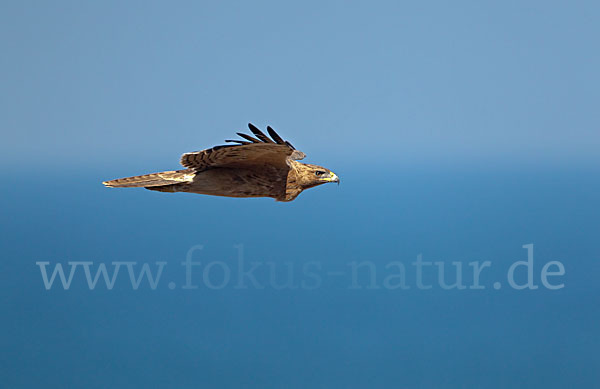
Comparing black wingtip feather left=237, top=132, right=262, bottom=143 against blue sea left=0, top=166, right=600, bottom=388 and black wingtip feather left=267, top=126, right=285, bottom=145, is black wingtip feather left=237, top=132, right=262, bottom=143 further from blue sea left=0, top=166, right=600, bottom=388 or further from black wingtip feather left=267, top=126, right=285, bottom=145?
blue sea left=0, top=166, right=600, bottom=388

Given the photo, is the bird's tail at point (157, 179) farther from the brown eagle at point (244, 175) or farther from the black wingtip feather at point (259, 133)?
the black wingtip feather at point (259, 133)

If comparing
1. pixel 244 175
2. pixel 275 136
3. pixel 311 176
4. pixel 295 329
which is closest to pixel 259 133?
pixel 275 136

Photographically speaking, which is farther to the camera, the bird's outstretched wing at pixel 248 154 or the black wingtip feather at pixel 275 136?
the black wingtip feather at pixel 275 136

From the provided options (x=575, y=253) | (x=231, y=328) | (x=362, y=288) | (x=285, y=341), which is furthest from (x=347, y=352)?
(x=575, y=253)

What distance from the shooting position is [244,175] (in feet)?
33.6

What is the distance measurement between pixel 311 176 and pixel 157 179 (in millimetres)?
2393

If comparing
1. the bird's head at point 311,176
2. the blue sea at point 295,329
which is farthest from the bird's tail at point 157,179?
the blue sea at point 295,329

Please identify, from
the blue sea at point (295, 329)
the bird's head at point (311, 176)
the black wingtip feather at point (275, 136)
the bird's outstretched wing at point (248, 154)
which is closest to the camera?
the bird's outstretched wing at point (248, 154)

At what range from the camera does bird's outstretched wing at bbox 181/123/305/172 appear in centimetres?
921

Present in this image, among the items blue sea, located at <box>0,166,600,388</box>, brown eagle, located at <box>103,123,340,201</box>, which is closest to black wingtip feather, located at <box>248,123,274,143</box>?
brown eagle, located at <box>103,123,340,201</box>

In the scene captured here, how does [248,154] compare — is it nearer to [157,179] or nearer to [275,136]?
[275,136]

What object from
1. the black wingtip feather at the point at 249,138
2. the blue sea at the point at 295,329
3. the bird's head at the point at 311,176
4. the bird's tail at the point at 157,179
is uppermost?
the black wingtip feather at the point at 249,138

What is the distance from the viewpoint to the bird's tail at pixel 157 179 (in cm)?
955

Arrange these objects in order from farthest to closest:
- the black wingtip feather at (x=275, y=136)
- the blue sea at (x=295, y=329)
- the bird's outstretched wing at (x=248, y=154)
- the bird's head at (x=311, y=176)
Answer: the blue sea at (x=295, y=329) < the bird's head at (x=311, y=176) < the black wingtip feather at (x=275, y=136) < the bird's outstretched wing at (x=248, y=154)
